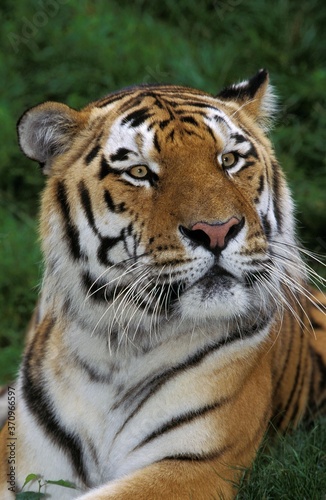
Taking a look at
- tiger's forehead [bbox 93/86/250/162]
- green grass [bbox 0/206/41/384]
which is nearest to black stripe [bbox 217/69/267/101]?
tiger's forehead [bbox 93/86/250/162]

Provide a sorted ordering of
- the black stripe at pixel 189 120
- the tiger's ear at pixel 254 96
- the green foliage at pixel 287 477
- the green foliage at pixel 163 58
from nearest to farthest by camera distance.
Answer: the green foliage at pixel 287 477, the black stripe at pixel 189 120, the tiger's ear at pixel 254 96, the green foliage at pixel 163 58

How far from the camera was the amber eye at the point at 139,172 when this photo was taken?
2.71m

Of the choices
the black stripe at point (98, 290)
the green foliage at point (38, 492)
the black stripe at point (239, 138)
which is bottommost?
the green foliage at point (38, 492)

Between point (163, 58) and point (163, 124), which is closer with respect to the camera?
point (163, 124)

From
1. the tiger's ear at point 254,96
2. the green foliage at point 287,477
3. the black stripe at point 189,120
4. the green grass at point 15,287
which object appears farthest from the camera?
the green grass at point 15,287

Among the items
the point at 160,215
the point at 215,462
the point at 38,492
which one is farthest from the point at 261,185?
the point at 38,492

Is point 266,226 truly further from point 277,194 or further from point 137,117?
point 137,117

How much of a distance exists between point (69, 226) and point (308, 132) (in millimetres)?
3082

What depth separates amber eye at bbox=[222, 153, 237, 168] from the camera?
2.76m

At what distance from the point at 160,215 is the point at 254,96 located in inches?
27.1

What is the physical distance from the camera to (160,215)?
8.55 feet

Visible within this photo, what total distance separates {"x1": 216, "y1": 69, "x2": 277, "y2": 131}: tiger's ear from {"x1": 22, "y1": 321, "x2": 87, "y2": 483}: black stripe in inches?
41.2

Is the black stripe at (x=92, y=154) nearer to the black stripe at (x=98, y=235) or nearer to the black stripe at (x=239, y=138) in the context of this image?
the black stripe at (x=98, y=235)

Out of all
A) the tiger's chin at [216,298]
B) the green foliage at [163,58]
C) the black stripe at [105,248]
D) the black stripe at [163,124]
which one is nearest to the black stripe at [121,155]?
the black stripe at [163,124]
